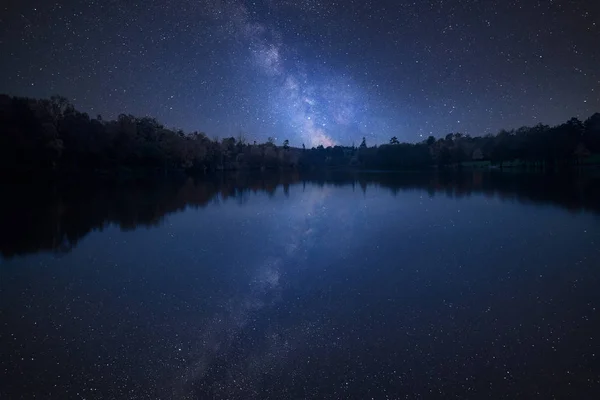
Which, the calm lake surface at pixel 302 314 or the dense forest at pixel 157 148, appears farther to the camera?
the dense forest at pixel 157 148

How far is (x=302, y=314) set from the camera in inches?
290

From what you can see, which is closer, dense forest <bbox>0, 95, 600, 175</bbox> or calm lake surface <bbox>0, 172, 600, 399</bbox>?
calm lake surface <bbox>0, 172, 600, 399</bbox>

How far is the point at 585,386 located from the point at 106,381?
5.58 meters

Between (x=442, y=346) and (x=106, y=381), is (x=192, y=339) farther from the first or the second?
(x=442, y=346)

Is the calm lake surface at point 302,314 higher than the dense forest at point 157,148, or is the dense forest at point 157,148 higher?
the dense forest at point 157,148

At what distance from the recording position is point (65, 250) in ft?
41.1

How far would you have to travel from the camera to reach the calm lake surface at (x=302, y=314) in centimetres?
510

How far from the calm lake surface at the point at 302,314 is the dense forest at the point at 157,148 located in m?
41.2

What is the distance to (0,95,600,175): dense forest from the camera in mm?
49812

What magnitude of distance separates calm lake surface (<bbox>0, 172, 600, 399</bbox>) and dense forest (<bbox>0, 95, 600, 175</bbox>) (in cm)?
4123

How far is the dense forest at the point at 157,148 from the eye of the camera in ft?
163

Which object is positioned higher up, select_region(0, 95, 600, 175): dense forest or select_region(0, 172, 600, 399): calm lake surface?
select_region(0, 95, 600, 175): dense forest

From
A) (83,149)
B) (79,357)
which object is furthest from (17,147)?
(79,357)

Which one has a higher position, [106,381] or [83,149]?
[83,149]
